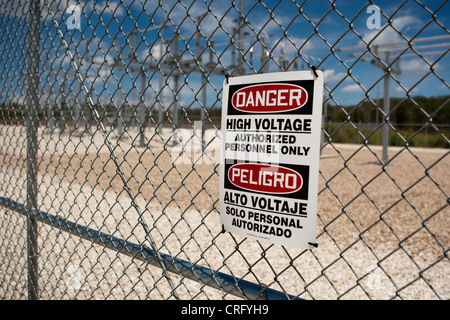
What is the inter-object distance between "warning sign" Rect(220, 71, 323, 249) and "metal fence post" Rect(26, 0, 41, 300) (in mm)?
1954

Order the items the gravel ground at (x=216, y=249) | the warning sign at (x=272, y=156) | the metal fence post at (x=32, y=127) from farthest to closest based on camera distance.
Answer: the metal fence post at (x=32, y=127) < the gravel ground at (x=216, y=249) < the warning sign at (x=272, y=156)

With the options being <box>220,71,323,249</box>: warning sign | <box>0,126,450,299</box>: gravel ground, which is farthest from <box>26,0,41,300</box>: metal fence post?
<box>220,71,323,249</box>: warning sign

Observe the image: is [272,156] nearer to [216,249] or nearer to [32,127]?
[32,127]

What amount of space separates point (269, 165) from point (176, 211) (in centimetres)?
498

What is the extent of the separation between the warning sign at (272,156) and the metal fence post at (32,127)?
6.41 ft

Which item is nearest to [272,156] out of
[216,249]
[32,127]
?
[32,127]

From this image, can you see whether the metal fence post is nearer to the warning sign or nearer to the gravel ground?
the gravel ground

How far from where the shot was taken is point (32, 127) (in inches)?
109

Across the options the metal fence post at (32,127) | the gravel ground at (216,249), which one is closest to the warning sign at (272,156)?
the gravel ground at (216,249)

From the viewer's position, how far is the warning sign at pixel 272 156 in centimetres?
126

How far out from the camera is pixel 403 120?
30.7 meters

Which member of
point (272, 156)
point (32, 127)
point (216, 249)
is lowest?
point (216, 249)

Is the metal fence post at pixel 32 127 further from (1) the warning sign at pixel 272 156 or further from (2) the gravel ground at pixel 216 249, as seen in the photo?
(1) the warning sign at pixel 272 156

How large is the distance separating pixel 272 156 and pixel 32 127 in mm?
2273
